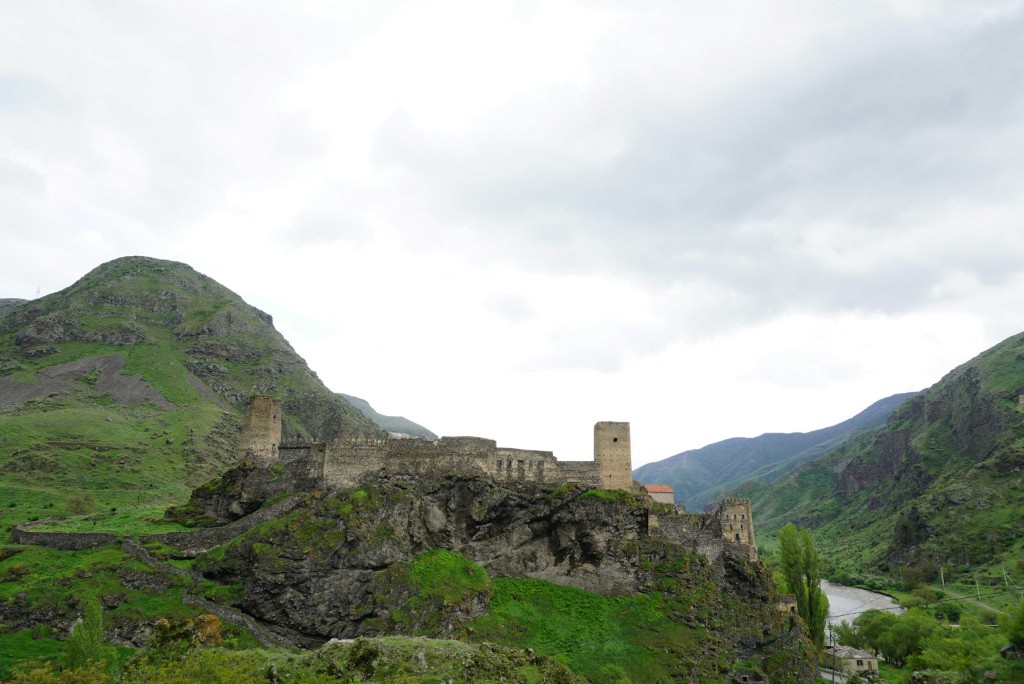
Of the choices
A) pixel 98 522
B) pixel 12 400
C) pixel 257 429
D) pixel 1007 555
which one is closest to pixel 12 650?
pixel 98 522

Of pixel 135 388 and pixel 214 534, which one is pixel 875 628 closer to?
pixel 214 534

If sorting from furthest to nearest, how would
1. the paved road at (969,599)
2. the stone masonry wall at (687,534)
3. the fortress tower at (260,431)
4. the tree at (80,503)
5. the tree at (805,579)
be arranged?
1. the paved road at (969,599)
2. the tree at (805,579)
3. the tree at (80,503)
4. the stone masonry wall at (687,534)
5. the fortress tower at (260,431)

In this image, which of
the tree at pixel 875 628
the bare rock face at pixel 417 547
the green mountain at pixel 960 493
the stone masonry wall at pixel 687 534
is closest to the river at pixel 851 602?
the green mountain at pixel 960 493

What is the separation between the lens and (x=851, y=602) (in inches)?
4614

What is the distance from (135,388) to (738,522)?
11869cm

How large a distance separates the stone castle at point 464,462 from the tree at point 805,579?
937 cm

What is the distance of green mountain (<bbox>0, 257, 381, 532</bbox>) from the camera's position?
89.7 metres

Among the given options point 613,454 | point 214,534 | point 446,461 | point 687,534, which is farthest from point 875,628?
point 214,534

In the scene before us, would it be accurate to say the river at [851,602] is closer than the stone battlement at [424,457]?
No

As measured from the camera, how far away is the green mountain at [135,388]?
89.7 meters

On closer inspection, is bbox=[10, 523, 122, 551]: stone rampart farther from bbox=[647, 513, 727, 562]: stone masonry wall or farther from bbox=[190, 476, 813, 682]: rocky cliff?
bbox=[647, 513, 727, 562]: stone masonry wall

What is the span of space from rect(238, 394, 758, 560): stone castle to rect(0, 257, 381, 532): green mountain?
2157 centimetres

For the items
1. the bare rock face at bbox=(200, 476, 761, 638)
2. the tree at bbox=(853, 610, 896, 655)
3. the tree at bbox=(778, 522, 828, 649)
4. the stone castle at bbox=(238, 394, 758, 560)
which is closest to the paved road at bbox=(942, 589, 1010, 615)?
the tree at bbox=(853, 610, 896, 655)

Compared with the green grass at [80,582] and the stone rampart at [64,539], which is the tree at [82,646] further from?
the stone rampart at [64,539]
